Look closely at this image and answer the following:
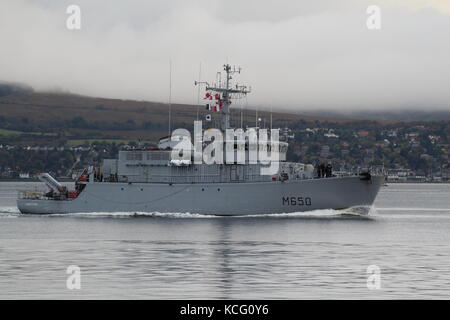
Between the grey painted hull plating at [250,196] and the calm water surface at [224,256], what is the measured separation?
86 cm

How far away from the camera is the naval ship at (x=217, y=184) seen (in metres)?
59.8

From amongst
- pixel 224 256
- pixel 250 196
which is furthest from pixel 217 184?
pixel 224 256

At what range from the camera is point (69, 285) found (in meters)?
30.8

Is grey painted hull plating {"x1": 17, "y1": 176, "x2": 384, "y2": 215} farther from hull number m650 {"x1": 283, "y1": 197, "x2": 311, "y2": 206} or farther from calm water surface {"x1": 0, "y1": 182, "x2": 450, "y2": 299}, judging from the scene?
calm water surface {"x1": 0, "y1": 182, "x2": 450, "y2": 299}

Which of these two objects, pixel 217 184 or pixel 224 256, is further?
pixel 217 184

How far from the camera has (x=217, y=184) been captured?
59969 millimetres

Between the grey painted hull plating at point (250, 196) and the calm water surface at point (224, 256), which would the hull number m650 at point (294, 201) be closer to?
the grey painted hull plating at point (250, 196)

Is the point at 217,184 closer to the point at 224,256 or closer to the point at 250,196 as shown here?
the point at 250,196

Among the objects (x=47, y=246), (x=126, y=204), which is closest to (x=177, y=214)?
(x=126, y=204)

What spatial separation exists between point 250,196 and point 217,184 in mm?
2345
